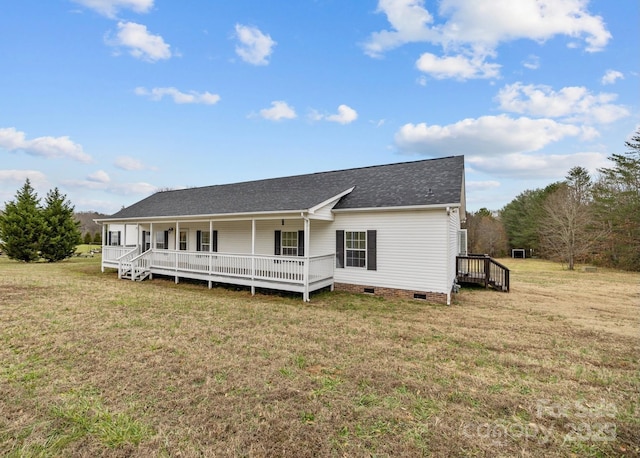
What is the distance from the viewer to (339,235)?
11109 mm

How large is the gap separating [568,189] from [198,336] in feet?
114

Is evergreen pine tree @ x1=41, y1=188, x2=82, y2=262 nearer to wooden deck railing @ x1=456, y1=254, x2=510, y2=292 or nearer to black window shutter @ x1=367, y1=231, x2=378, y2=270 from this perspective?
black window shutter @ x1=367, y1=231, x2=378, y2=270

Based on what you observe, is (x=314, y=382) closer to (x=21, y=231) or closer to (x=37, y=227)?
(x=37, y=227)

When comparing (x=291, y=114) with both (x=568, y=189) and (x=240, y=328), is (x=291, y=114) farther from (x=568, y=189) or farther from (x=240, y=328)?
(x=568, y=189)

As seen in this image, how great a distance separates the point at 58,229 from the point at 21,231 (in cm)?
195

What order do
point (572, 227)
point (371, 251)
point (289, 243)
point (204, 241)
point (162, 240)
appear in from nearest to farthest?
point (371, 251) < point (289, 243) < point (204, 241) < point (162, 240) < point (572, 227)

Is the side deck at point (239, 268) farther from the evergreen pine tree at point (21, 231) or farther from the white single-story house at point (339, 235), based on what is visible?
the evergreen pine tree at point (21, 231)

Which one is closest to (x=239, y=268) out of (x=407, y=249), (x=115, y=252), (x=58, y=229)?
(x=407, y=249)

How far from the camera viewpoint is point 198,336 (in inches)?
236

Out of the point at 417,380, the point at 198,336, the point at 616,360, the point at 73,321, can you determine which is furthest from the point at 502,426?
the point at 73,321

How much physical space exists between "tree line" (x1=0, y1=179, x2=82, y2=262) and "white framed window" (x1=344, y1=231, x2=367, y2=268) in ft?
73.4

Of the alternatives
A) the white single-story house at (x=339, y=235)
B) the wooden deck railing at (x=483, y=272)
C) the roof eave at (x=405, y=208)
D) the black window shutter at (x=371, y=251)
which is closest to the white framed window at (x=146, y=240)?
the white single-story house at (x=339, y=235)

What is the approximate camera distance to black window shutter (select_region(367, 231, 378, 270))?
409 inches

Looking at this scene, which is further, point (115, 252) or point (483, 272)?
point (115, 252)
